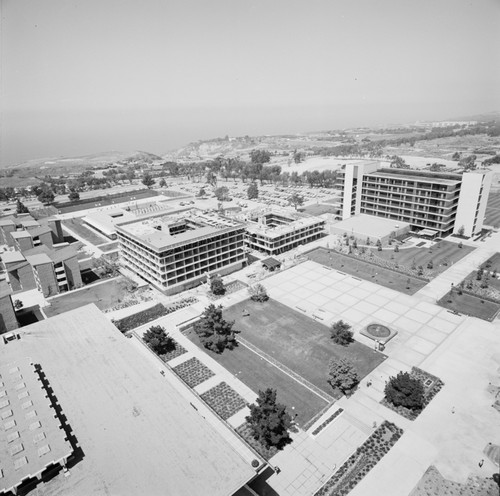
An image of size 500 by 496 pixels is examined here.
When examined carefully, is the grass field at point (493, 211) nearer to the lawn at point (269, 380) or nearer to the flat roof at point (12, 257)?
the lawn at point (269, 380)

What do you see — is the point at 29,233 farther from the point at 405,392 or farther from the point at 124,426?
the point at 405,392

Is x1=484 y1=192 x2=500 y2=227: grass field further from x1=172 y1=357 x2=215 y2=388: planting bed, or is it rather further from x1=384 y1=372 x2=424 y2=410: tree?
x1=172 y1=357 x2=215 y2=388: planting bed

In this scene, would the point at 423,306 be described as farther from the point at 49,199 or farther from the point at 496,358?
the point at 49,199

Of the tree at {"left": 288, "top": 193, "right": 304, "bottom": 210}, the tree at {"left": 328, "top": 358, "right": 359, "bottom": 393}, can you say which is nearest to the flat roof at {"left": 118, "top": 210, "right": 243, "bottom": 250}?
the tree at {"left": 328, "top": 358, "right": 359, "bottom": 393}

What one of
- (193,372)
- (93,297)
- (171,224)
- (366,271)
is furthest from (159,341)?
(366,271)

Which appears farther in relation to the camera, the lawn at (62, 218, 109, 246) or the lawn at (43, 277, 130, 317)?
the lawn at (62, 218, 109, 246)
